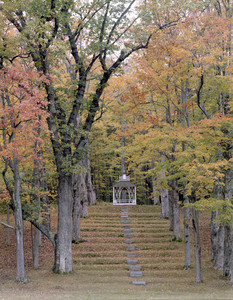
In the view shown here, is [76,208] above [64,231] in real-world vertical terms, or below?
above

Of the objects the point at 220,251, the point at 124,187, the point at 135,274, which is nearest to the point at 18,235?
the point at 135,274

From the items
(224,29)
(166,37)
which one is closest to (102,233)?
(166,37)

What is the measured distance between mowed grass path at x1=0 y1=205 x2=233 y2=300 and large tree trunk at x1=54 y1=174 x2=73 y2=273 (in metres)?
0.47

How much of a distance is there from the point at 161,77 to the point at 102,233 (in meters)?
10.1

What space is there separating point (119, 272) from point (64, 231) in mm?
2999

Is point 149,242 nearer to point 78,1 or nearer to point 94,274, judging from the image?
point 94,274

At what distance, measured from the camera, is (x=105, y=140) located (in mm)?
27891

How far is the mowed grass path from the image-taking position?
30.7ft

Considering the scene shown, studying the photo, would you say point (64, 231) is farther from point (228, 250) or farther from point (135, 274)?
point (228, 250)

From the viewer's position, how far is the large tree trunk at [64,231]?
11891mm

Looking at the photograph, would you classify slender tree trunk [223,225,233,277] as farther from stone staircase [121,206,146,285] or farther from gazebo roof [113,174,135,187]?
gazebo roof [113,174,135,187]

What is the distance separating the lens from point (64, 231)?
12.0 meters

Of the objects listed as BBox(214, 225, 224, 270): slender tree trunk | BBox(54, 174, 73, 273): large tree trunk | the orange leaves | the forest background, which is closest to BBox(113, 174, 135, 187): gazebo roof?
the forest background

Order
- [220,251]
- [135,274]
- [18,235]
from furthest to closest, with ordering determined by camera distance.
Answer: [220,251], [135,274], [18,235]
